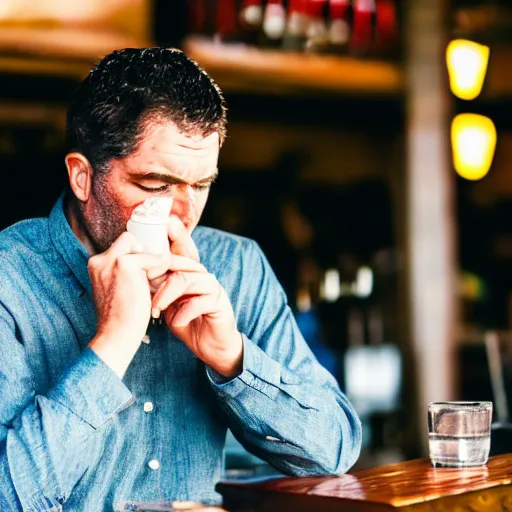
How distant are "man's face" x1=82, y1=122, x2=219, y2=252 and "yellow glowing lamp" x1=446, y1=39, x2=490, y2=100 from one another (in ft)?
13.8

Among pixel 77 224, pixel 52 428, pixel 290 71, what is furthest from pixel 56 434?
pixel 290 71

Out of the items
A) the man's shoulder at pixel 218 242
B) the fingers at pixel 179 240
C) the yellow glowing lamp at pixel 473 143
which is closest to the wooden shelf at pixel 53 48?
the yellow glowing lamp at pixel 473 143

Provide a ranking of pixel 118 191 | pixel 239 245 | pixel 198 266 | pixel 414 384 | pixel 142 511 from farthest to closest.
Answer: pixel 414 384 < pixel 239 245 < pixel 118 191 < pixel 198 266 < pixel 142 511

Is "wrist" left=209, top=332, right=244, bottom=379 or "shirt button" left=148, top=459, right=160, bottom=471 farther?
"shirt button" left=148, top=459, right=160, bottom=471

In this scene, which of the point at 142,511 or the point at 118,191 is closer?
the point at 142,511

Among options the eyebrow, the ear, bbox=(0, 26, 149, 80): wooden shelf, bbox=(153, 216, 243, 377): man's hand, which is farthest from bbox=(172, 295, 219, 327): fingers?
bbox=(0, 26, 149, 80): wooden shelf

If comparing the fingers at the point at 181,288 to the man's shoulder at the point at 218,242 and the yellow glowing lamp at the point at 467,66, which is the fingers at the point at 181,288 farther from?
the yellow glowing lamp at the point at 467,66

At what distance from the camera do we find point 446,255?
6270 millimetres

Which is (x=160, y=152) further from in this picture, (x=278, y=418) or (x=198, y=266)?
(x=278, y=418)

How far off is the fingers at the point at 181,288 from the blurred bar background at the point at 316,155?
3.61 metres

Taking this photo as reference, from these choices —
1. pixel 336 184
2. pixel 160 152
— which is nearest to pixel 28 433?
pixel 160 152

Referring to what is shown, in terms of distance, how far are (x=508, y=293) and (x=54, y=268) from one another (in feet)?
23.1

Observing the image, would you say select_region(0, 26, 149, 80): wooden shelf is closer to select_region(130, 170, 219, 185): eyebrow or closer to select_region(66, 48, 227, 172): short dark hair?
select_region(66, 48, 227, 172): short dark hair

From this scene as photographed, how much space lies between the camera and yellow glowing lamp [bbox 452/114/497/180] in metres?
5.94
